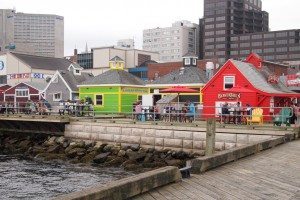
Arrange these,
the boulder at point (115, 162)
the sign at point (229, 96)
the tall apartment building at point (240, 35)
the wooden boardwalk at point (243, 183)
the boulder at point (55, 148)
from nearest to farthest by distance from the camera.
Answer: the wooden boardwalk at point (243, 183)
the boulder at point (115, 162)
the boulder at point (55, 148)
the sign at point (229, 96)
the tall apartment building at point (240, 35)

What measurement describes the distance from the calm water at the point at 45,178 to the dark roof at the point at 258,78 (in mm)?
13891

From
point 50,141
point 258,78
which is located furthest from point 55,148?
point 258,78

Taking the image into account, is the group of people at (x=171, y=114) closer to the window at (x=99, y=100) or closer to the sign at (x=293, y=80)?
the window at (x=99, y=100)

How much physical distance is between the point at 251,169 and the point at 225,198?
339cm

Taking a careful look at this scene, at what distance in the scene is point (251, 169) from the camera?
11141 millimetres

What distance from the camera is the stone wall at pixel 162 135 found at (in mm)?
23734

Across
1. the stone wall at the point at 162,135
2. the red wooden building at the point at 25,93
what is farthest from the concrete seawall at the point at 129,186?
the red wooden building at the point at 25,93

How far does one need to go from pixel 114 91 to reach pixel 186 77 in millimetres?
7420

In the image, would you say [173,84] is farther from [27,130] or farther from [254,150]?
[254,150]

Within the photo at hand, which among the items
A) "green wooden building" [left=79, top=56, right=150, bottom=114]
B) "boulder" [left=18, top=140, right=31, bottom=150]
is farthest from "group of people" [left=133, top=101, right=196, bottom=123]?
"green wooden building" [left=79, top=56, right=150, bottom=114]

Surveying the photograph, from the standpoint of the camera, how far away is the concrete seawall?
656cm

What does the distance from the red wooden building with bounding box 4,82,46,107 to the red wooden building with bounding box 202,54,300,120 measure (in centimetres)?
2719

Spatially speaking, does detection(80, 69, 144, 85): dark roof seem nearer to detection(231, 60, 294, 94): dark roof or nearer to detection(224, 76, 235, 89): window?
detection(224, 76, 235, 89): window

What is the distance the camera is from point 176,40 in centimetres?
17938
